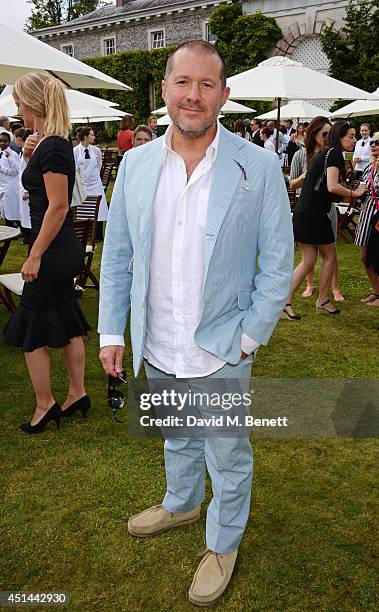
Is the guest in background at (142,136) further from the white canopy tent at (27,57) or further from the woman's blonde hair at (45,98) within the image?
the woman's blonde hair at (45,98)

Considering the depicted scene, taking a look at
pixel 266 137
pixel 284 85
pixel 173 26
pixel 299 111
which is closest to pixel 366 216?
pixel 284 85

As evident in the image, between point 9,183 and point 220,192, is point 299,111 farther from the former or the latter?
point 220,192

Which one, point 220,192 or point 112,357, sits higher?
point 220,192

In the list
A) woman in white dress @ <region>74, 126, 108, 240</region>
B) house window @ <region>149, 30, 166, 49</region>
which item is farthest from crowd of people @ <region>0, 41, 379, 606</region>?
house window @ <region>149, 30, 166, 49</region>

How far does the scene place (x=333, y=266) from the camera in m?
6.19

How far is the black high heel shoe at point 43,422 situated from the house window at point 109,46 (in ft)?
118

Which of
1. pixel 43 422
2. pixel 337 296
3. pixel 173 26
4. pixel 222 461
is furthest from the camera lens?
pixel 173 26

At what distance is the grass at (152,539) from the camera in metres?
2.52

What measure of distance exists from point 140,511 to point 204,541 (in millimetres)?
417

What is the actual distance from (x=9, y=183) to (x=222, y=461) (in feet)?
31.5

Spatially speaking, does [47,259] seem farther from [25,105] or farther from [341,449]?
[341,449]

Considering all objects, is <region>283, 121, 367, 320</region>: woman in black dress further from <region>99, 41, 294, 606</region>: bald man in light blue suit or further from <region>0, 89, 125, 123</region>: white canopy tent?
<region>0, 89, 125, 123</region>: white canopy tent

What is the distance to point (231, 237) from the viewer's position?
213 centimetres

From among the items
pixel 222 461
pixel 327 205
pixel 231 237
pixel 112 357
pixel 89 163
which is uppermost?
pixel 231 237
